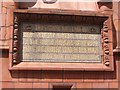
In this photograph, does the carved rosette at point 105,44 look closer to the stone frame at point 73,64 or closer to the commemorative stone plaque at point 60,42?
the stone frame at point 73,64

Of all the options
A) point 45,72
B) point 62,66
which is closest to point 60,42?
point 62,66

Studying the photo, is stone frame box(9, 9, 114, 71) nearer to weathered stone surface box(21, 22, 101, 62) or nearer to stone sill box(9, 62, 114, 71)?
stone sill box(9, 62, 114, 71)

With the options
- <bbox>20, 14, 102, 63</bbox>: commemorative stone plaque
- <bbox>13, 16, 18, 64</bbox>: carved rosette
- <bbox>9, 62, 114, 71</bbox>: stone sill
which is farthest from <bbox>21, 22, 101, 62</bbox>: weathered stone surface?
<bbox>13, 16, 18, 64</bbox>: carved rosette

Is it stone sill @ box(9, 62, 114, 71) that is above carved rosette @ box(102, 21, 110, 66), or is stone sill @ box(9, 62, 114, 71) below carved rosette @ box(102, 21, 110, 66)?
below

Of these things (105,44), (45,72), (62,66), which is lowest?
(45,72)

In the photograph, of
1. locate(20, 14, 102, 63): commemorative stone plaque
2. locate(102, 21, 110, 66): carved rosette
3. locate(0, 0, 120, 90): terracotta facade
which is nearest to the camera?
locate(0, 0, 120, 90): terracotta facade

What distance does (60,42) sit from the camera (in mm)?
8078

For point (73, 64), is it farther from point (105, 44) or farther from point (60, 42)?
point (105, 44)

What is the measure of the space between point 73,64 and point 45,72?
736 millimetres

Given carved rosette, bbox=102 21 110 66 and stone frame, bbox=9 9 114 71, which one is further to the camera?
carved rosette, bbox=102 21 110 66

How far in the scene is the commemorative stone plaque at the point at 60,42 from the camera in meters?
7.97

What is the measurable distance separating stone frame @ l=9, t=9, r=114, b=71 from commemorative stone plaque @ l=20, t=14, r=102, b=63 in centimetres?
13

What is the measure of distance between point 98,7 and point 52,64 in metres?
2.06

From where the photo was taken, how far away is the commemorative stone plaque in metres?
7.97
